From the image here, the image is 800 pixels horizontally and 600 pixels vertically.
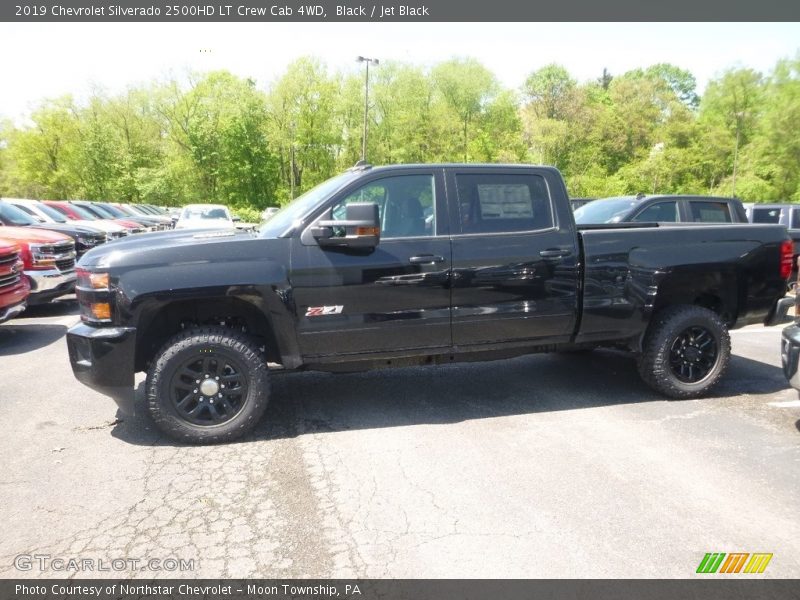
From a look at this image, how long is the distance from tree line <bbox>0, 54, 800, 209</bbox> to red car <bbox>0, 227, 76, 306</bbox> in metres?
38.9

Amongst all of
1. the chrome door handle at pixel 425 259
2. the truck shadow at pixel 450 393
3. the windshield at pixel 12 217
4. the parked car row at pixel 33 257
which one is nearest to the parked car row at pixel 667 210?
the truck shadow at pixel 450 393

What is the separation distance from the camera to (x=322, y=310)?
4.31m

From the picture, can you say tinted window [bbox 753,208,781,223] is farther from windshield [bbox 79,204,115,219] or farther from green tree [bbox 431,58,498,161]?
green tree [bbox 431,58,498,161]

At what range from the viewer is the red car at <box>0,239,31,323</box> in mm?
7184

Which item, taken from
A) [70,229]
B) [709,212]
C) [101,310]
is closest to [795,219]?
[709,212]

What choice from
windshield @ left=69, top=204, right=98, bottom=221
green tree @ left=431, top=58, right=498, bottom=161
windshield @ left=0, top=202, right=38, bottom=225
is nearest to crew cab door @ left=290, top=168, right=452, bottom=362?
windshield @ left=0, top=202, right=38, bottom=225

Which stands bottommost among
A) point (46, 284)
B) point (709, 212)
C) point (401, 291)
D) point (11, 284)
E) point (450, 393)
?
point (450, 393)

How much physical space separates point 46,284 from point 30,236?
980mm

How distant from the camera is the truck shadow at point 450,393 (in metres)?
4.67

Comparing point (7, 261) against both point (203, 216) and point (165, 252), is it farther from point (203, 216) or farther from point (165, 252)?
point (203, 216)

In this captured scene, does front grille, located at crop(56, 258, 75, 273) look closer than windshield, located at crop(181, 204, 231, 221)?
Yes

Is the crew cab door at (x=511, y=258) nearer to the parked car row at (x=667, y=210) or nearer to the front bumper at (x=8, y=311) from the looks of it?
the parked car row at (x=667, y=210)

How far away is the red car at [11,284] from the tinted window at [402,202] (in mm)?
5226
